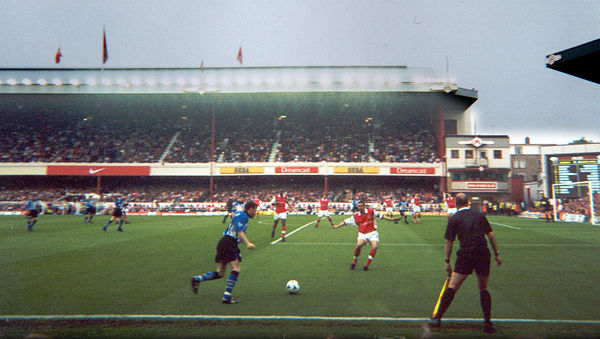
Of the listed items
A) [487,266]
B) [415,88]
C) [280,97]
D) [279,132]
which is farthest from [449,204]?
[279,132]

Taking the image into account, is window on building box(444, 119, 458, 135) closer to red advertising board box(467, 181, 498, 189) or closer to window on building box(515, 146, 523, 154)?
red advertising board box(467, 181, 498, 189)

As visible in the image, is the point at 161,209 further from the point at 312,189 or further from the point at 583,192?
the point at 583,192

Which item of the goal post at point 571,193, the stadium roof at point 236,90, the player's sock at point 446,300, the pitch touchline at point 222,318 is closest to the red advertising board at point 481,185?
the goal post at point 571,193

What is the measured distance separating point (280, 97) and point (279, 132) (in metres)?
7.26

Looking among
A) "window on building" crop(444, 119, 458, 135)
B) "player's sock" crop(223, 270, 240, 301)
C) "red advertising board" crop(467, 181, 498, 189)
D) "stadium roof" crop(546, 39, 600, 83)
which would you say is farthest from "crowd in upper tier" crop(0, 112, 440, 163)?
"stadium roof" crop(546, 39, 600, 83)

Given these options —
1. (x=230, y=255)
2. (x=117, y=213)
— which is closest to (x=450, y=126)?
(x=117, y=213)

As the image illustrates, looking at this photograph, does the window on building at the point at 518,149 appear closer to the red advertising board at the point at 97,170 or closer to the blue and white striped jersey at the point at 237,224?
the red advertising board at the point at 97,170

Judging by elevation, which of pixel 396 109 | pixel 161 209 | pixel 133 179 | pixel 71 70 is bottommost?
pixel 161 209

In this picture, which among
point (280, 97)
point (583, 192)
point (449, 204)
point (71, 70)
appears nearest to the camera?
point (449, 204)

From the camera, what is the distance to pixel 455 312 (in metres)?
5.96

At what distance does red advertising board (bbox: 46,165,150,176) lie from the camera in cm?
4266

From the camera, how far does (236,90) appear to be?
41156mm

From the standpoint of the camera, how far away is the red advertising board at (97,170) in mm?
42656

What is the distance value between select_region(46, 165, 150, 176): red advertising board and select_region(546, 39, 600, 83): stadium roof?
1792 inches
